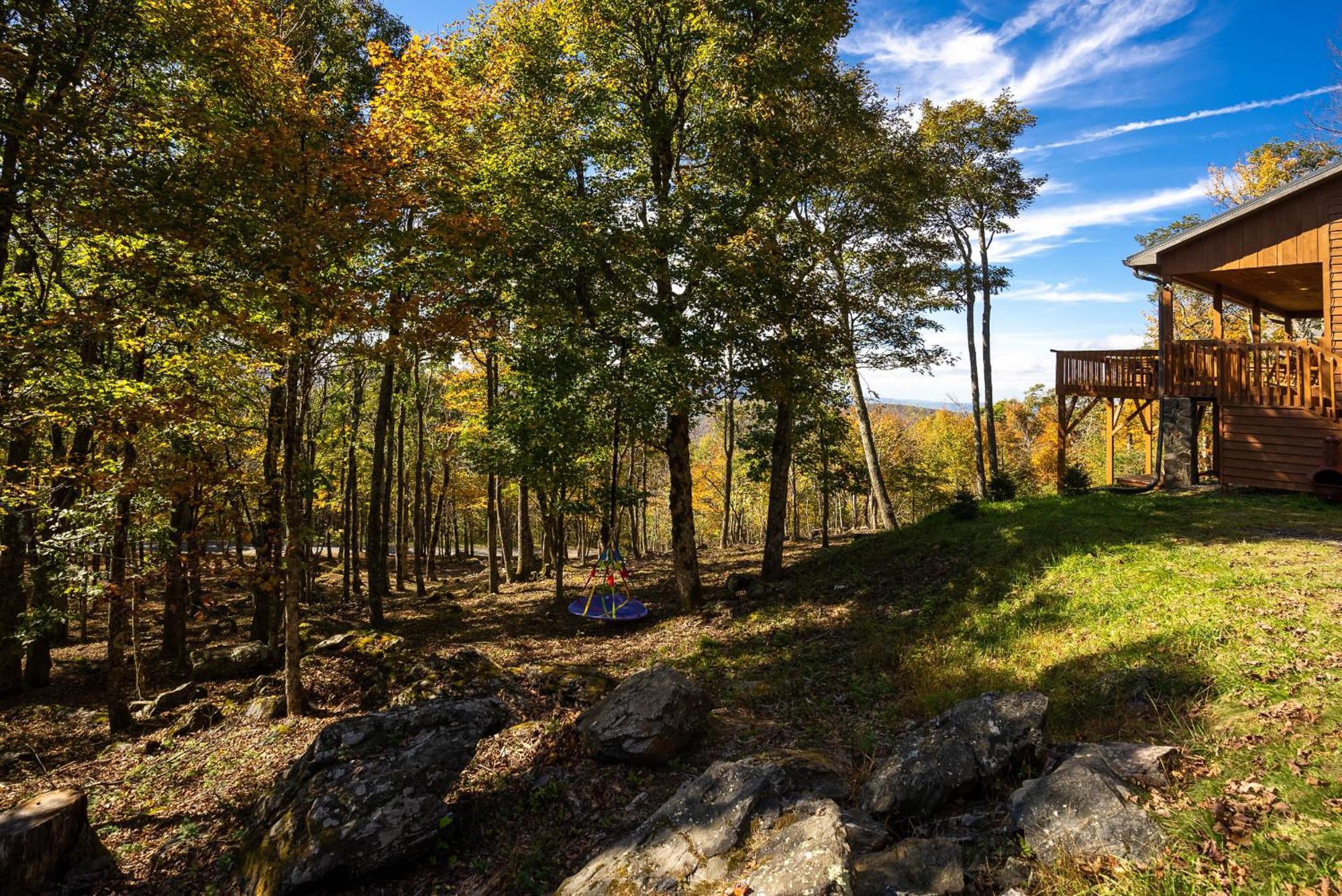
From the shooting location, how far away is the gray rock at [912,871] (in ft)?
13.2

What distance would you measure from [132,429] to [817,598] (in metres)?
12.4

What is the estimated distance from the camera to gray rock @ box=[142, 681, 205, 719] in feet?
34.2

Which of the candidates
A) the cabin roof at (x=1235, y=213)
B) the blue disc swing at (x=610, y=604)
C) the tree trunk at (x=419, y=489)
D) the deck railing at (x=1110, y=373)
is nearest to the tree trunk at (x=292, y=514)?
the blue disc swing at (x=610, y=604)

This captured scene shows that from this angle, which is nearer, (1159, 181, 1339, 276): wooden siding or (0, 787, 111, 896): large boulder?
(0, 787, 111, 896): large boulder

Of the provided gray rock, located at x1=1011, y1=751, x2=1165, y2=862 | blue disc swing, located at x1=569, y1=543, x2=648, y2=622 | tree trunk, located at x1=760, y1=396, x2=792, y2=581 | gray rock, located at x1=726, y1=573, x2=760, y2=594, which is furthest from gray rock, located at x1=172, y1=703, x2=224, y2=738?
tree trunk, located at x1=760, y1=396, x2=792, y2=581

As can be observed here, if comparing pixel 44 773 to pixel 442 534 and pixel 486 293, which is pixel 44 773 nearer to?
pixel 486 293

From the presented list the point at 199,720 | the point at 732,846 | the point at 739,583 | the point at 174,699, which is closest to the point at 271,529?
the point at 199,720

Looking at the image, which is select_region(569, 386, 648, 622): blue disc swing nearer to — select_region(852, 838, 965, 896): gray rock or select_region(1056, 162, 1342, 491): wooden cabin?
select_region(852, 838, 965, 896): gray rock

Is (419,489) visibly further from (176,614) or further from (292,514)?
(292,514)

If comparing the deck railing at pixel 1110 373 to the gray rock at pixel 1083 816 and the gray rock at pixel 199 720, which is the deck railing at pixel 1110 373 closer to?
the gray rock at pixel 1083 816

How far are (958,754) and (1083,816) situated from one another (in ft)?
4.27

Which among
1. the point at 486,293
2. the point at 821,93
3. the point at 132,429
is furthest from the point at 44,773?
the point at 821,93

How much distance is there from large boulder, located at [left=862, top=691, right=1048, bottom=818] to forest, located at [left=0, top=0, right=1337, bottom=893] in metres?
1.43

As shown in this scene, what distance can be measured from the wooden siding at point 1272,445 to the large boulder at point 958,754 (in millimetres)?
13052
